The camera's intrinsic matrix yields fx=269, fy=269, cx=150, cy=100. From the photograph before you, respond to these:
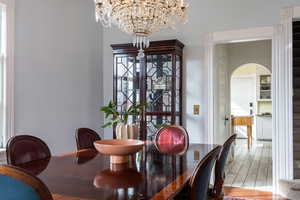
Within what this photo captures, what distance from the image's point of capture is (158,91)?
12.9 ft

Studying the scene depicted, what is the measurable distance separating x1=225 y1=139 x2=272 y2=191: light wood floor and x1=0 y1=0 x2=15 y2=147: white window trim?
309cm

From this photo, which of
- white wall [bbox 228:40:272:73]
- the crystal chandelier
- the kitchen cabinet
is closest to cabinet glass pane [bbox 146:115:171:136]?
the crystal chandelier

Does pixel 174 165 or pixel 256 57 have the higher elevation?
pixel 256 57

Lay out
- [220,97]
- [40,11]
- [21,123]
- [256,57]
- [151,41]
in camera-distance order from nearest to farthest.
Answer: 1. [21,123]
2. [40,11]
3. [151,41]
4. [220,97]
5. [256,57]

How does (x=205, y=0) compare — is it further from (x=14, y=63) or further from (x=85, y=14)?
(x=14, y=63)

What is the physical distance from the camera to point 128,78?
13.5 ft

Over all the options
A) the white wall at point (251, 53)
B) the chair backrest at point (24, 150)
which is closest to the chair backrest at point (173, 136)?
the chair backrest at point (24, 150)

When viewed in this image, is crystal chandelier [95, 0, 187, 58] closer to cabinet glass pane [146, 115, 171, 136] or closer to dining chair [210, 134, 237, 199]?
dining chair [210, 134, 237, 199]

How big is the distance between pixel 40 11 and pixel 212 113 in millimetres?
2672

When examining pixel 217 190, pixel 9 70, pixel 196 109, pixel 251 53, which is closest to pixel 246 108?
pixel 251 53

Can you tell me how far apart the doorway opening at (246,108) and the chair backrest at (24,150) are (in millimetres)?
2544

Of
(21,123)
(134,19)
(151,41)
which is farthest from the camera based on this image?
(151,41)

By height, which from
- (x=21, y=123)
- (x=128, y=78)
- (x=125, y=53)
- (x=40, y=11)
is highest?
(x=40, y=11)

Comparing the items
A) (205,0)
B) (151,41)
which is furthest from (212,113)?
(205,0)
